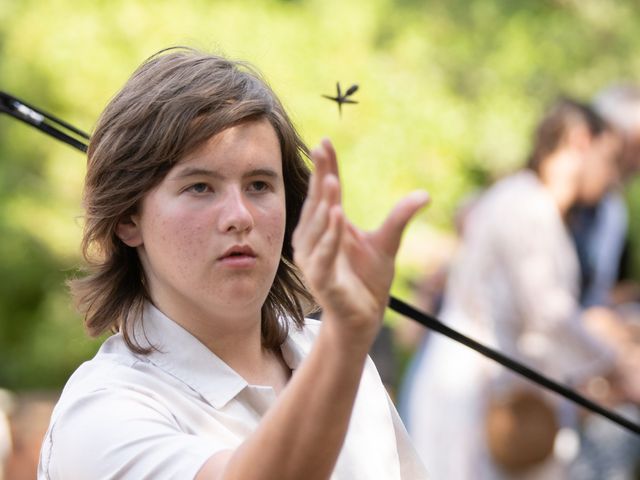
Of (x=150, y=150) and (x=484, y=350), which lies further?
(x=484, y=350)

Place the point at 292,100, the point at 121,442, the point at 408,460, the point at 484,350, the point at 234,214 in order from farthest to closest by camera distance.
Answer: the point at 292,100 → the point at 484,350 → the point at 408,460 → the point at 234,214 → the point at 121,442

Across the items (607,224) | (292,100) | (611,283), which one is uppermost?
(292,100)

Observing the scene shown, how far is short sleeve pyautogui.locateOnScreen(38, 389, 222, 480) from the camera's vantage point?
5.30ft

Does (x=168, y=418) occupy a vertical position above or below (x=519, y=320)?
below

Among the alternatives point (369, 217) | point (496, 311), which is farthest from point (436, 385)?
point (369, 217)

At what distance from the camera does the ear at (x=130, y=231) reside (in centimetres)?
195

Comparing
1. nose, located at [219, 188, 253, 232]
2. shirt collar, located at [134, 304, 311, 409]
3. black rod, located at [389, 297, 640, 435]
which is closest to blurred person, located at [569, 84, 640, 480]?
black rod, located at [389, 297, 640, 435]

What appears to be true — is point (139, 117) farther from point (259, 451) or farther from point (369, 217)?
point (369, 217)

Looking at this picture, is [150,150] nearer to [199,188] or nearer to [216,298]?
[199,188]

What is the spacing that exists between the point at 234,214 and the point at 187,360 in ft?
0.83

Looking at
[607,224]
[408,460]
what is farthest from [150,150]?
[607,224]

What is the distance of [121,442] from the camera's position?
5.46ft

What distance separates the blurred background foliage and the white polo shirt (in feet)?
19.0

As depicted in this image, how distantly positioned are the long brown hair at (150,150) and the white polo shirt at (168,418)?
0.06 m
